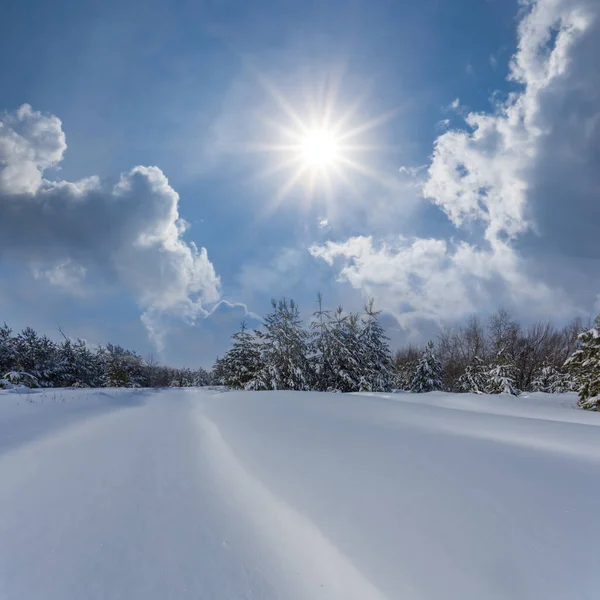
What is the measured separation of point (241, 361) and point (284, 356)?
21.4ft

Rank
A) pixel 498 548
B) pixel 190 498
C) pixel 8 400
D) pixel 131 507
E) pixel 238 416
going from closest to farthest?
pixel 498 548, pixel 131 507, pixel 190 498, pixel 238 416, pixel 8 400

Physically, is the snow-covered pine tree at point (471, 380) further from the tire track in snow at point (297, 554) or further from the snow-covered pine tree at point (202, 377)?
the snow-covered pine tree at point (202, 377)

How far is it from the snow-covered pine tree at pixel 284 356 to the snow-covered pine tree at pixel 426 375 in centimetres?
951

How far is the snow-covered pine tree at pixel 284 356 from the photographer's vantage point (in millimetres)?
20031

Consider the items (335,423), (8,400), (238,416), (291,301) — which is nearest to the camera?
(335,423)

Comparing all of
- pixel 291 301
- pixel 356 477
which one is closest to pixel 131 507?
pixel 356 477

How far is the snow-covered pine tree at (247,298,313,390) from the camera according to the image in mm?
20031

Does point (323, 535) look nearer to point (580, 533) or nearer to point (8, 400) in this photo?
point (580, 533)

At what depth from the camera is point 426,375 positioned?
80.3 feet

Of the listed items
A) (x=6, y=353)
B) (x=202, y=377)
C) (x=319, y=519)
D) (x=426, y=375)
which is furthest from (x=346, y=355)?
(x=202, y=377)

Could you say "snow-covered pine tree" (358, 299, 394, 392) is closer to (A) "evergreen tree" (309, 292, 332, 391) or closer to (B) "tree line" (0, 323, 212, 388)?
(A) "evergreen tree" (309, 292, 332, 391)

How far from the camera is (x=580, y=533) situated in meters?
1.75

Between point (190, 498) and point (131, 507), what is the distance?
488mm

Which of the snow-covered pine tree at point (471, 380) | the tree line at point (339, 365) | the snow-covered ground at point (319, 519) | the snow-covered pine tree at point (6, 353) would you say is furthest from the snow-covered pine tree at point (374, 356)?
the snow-covered pine tree at point (6, 353)
